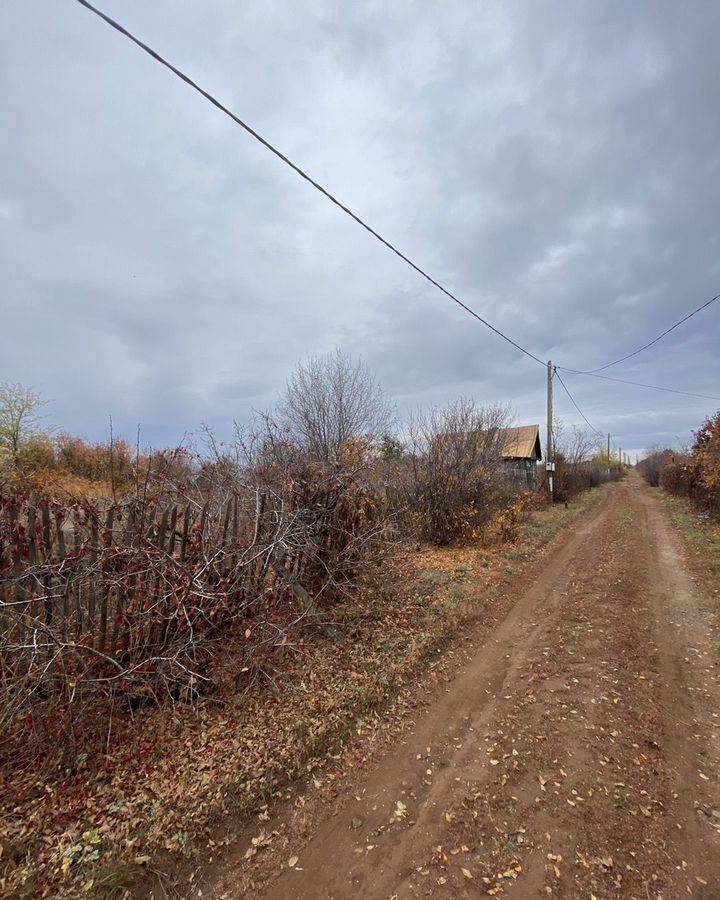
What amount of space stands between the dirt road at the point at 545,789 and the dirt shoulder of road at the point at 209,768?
0.97 ft

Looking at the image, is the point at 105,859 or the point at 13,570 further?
→ the point at 13,570

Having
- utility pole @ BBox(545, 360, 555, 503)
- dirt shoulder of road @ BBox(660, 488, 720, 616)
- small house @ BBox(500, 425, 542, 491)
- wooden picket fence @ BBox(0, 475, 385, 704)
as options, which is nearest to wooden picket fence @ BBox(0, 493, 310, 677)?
wooden picket fence @ BBox(0, 475, 385, 704)

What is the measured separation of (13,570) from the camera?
127 inches

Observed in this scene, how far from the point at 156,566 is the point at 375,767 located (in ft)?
7.93

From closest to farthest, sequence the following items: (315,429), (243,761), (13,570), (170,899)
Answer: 1. (170,899)
2. (243,761)
3. (13,570)
4. (315,429)

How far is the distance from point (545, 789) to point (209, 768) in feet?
7.59

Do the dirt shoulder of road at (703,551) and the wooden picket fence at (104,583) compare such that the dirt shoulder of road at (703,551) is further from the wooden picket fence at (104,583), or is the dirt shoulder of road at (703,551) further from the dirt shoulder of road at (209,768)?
the wooden picket fence at (104,583)

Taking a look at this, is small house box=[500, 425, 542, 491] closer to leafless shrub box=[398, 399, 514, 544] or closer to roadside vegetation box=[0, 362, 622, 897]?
leafless shrub box=[398, 399, 514, 544]

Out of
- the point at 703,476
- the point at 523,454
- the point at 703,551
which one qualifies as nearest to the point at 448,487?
the point at 703,551

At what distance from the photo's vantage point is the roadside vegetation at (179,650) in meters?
2.52

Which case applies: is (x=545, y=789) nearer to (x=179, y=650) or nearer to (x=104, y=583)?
(x=179, y=650)

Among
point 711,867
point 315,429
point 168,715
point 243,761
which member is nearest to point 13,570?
point 168,715

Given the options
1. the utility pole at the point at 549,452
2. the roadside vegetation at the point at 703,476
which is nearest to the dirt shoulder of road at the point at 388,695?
the roadside vegetation at the point at 703,476

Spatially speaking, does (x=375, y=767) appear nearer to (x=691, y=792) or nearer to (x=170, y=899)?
(x=170, y=899)
